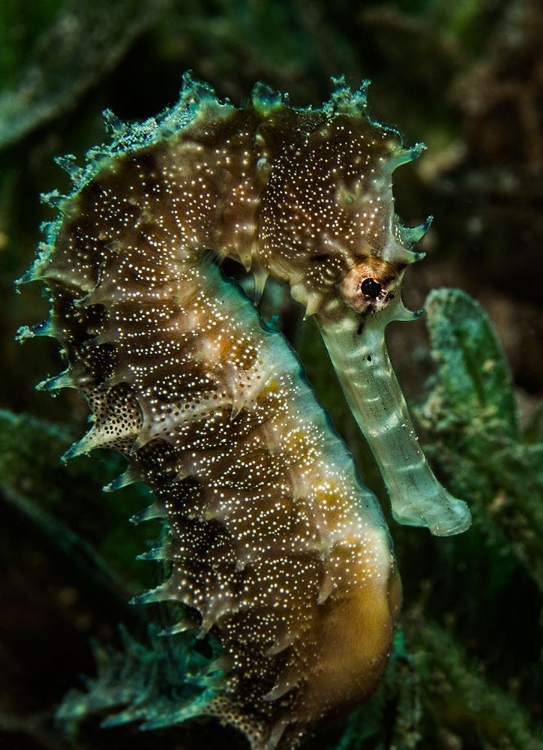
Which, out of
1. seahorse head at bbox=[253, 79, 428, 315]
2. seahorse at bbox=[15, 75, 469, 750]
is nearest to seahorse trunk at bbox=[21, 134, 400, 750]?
seahorse at bbox=[15, 75, 469, 750]

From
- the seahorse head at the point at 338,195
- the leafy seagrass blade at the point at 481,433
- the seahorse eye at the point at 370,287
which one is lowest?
the leafy seagrass blade at the point at 481,433

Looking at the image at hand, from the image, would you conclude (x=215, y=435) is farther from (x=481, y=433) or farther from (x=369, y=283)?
(x=481, y=433)

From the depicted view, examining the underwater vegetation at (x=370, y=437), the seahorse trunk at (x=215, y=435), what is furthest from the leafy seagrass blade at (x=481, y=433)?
the seahorse trunk at (x=215, y=435)

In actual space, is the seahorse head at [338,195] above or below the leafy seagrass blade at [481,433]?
above

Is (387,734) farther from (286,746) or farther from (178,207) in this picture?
(178,207)

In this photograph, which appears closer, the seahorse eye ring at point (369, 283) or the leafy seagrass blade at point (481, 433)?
the seahorse eye ring at point (369, 283)

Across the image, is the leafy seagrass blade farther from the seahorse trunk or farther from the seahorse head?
the seahorse head

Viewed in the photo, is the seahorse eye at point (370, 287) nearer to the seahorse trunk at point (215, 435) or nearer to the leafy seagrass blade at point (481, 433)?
the seahorse trunk at point (215, 435)

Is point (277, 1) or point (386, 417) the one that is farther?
point (277, 1)

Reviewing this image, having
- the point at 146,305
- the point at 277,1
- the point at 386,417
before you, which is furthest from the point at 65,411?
the point at 277,1
